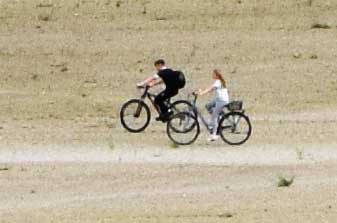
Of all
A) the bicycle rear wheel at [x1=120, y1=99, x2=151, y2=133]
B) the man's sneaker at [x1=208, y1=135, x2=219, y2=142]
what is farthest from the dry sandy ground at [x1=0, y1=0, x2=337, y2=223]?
the bicycle rear wheel at [x1=120, y1=99, x2=151, y2=133]

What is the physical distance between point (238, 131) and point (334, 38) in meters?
13.8

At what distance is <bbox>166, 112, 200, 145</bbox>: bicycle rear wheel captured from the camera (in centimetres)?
2467

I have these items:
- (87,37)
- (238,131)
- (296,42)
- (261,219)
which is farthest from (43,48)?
(261,219)

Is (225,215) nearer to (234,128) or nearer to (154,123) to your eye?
(234,128)

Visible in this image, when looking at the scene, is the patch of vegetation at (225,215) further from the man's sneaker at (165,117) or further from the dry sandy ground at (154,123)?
the man's sneaker at (165,117)

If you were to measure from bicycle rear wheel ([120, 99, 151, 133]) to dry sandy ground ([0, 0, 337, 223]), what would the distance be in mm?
245

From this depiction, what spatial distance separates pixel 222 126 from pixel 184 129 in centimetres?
66

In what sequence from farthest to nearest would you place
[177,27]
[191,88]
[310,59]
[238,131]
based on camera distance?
[177,27]
[310,59]
[191,88]
[238,131]

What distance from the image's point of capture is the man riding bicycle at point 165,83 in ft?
85.5

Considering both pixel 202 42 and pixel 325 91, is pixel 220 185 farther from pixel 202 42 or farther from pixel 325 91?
pixel 202 42

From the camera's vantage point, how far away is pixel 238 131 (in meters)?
24.7

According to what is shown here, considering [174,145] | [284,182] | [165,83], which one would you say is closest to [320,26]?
[165,83]

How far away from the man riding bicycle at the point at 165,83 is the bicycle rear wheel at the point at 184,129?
1184mm

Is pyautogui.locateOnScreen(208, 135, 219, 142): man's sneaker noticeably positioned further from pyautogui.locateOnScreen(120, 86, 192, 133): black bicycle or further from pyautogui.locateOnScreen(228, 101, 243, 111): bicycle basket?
pyautogui.locateOnScreen(120, 86, 192, 133): black bicycle
